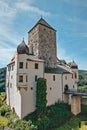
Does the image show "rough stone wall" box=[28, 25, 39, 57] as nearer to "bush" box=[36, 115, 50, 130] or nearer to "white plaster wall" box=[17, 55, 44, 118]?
"white plaster wall" box=[17, 55, 44, 118]

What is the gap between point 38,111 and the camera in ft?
171

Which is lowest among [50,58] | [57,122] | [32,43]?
[57,122]

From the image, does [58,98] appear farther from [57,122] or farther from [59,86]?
[57,122]

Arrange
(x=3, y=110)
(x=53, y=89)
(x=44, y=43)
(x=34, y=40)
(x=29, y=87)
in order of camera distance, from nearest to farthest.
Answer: (x=29, y=87), (x=3, y=110), (x=53, y=89), (x=44, y=43), (x=34, y=40)

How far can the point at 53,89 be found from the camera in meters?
58.9

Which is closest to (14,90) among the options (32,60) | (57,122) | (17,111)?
(17,111)

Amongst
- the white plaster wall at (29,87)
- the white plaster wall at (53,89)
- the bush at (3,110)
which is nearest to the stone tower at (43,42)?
the white plaster wall at (53,89)

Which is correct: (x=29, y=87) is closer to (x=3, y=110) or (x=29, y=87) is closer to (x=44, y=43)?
(x=3, y=110)

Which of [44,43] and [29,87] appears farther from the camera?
[44,43]

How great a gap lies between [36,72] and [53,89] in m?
7.45

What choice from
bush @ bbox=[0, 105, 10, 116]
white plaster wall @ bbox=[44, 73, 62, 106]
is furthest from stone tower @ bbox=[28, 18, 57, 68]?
bush @ bbox=[0, 105, 10, 116]

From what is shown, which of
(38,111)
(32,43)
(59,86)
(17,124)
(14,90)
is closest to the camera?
(17,124)

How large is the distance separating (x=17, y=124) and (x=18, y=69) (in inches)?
503

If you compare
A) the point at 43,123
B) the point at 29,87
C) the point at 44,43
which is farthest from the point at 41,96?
the point at 44,43
